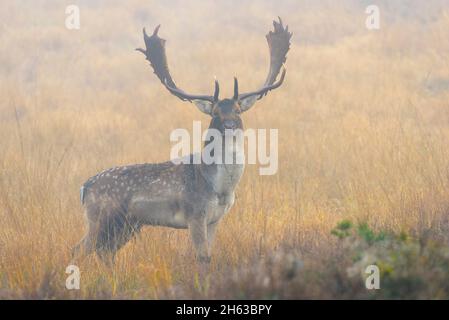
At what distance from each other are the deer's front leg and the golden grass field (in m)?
0.10

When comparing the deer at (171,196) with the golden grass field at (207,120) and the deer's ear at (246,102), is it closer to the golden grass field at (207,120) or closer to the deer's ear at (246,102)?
the deer's ear at (246,102)

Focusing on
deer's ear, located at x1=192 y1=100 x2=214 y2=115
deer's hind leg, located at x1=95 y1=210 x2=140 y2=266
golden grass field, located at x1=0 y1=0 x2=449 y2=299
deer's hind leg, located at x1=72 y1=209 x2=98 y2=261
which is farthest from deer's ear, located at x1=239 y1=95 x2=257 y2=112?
deer's hind leg, located at x1=72 y1=209 x2=98 y2=261

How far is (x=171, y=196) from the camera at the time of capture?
623cm

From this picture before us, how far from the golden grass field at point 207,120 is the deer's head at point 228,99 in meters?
0.96

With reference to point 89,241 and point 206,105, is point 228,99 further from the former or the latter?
point 89,241

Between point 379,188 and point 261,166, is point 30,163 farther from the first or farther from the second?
point 379,188

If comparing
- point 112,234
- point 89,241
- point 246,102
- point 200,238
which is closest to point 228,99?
point 246,102

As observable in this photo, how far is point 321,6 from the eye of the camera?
2227cm

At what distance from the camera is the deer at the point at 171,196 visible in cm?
609

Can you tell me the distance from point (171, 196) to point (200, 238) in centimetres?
47

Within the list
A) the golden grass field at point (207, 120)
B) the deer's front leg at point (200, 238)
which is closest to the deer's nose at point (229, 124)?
the deer's front leg at point (200, 238)

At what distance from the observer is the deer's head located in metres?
6.05

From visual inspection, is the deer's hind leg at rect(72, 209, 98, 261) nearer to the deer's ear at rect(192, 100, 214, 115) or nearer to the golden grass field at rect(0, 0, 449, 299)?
the golden grass field at rect(0, 0, 449, 299)
